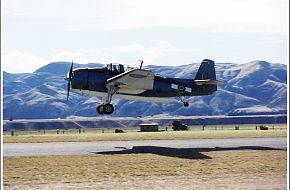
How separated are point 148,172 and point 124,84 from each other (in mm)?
23606

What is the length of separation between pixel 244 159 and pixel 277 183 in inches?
307

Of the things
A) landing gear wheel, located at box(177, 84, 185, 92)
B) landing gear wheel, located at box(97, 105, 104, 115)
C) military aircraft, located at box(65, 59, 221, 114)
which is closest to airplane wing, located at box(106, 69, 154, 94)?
military aircraft, located at box(65, 59, 221, 114)

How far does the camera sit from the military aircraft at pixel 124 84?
46.6 m

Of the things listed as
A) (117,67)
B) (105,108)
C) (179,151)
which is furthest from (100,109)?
(179,151)

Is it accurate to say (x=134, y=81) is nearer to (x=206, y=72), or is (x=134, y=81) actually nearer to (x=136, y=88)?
(x=136, y=88)

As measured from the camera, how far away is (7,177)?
2294cm

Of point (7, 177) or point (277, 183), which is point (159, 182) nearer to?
point (277, 183)

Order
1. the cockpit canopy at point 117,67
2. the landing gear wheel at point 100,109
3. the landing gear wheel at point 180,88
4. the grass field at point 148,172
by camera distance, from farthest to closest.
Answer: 1. the landing gear wheel at point 180,88
2. the cockpit canopy at point 117,67
3. the landing gear wheel at point 100,109
4. the grass field at point 148,172

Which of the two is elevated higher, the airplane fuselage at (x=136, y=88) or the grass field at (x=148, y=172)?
the airplane fuselage at (x=136, y=88)

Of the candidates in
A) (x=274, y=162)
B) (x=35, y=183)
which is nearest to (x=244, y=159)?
(x=274, y=162)

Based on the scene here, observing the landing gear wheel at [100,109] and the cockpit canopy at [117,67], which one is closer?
the landing gear wheel at [100,109]

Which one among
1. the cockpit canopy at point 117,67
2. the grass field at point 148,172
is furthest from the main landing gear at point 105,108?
the grass field at point 148,172

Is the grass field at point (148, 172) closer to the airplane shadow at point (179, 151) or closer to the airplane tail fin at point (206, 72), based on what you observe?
the airplane shadow at point (179, 151)

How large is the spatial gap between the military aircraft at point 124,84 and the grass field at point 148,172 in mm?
16221
